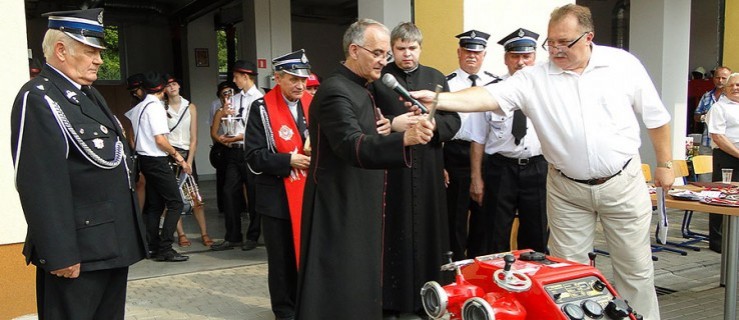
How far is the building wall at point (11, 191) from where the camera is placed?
3947 mm

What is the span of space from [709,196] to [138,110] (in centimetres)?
489

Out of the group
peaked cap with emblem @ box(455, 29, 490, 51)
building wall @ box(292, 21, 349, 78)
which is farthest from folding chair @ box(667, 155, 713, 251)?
building wall @ box(292, 21, 349, 78)

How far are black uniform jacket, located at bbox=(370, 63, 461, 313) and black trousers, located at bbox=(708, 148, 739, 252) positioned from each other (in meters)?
3.72

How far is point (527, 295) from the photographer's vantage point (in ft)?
7.25

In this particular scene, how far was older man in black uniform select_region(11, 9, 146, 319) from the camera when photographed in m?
2.55

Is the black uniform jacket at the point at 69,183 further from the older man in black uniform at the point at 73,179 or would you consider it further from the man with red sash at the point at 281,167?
the man with red sash at the point at 281,167

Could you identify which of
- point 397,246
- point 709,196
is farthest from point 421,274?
point 709,196

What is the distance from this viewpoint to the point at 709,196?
13.5 ft

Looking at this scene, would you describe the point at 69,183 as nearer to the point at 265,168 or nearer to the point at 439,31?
the point at 265,168

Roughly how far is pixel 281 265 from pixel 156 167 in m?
2.41

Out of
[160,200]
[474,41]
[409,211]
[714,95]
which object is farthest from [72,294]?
[714,95]

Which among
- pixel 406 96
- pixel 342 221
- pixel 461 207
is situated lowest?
pixel 461 207

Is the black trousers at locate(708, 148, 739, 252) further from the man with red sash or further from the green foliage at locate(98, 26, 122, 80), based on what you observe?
the green foliage at locate(98, 26, 122, 80)

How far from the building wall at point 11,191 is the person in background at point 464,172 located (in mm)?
3009
